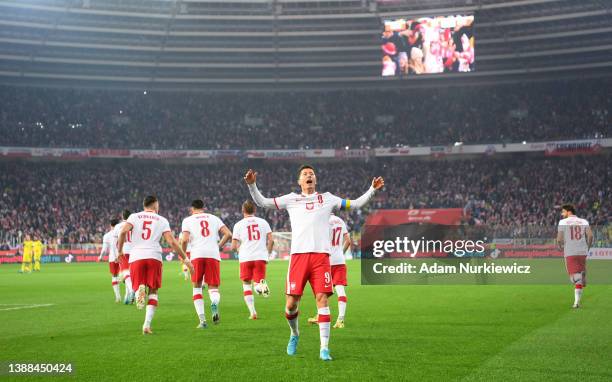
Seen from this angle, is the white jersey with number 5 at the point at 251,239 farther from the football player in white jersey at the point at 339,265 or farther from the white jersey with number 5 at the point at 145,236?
the white jersey with number 5 at the point at 145,236

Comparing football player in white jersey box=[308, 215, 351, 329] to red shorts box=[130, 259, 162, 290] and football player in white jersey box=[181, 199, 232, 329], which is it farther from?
red shorts box=[130, 259, 162, 290]

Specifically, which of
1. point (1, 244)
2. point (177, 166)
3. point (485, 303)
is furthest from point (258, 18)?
point (485, 303)

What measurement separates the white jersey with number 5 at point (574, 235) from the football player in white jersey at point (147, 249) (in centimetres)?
969

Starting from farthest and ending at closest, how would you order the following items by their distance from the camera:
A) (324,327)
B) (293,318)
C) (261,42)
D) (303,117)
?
1. (303,117)
2. (261,42)
3. (293,318)
4. (324,327)

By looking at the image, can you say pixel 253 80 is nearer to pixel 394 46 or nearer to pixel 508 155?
pixel 394 46

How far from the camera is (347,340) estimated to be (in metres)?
12.0

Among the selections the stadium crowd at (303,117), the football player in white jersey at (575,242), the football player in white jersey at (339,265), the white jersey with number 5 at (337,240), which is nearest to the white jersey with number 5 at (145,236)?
the football player in white jersey at (339,265)

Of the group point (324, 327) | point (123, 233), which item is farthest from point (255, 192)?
point (123, 233)

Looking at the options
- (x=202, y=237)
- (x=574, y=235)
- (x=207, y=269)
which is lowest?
(x=207, y=269)

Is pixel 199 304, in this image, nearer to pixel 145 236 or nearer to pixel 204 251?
pixel 204 251

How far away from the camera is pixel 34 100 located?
70.5m

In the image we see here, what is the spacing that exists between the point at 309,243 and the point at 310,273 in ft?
1.37

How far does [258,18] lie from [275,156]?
13152 millimetres

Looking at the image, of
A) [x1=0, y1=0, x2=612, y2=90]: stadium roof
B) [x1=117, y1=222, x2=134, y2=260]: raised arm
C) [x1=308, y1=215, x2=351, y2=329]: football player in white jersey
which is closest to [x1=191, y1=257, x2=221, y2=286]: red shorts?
[x1=117, y1=222, x2=134, y2=260]: raised arm
